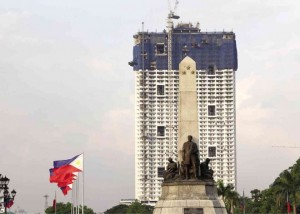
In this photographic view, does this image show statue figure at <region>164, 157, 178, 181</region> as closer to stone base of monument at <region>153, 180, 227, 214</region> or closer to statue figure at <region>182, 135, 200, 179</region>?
stone base of monument at <region>153, 180, 227, 214</region>

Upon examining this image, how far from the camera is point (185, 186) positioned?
53.8 metres

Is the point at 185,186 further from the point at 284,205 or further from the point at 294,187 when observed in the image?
the point at 284,205

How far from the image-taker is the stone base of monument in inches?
2079

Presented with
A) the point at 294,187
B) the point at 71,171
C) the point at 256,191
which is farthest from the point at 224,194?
the point at 256,191

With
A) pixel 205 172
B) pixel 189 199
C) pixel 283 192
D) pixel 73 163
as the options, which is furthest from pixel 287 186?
pixel 189 199

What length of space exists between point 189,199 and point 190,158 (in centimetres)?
255

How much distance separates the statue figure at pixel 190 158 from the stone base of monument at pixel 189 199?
700 mm

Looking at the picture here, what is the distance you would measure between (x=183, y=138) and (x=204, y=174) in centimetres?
277

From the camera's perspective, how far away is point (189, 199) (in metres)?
53.3

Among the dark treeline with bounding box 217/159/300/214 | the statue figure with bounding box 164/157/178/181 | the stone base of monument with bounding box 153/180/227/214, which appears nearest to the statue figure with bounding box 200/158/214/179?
the stone base of monument with bounding box 153/180/227/214

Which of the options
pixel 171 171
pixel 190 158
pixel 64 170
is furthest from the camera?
pixel 64 170

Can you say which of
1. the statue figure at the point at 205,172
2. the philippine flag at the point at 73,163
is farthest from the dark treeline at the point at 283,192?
the statue figure at the point at 205,172

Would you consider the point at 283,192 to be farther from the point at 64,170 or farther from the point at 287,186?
the point at 64,170

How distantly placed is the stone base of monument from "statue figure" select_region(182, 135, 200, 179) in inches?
27.6
